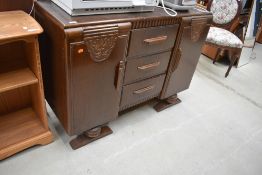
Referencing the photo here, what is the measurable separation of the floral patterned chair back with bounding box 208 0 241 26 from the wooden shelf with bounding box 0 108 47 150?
6.96ft

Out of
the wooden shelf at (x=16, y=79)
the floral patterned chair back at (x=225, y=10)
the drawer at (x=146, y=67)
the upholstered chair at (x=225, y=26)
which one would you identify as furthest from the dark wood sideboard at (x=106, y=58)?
the floral patterned chair back at (x=225, y=10)

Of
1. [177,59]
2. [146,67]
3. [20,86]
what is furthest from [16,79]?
[177,59]

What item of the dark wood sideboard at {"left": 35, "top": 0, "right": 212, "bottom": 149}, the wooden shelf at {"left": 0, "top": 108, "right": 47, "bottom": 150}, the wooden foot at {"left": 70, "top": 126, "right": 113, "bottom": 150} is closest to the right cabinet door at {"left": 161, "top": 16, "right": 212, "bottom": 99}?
the dark wood sideboard at {"left": 35, "top": 0, "right": 212, "bottom": 149}

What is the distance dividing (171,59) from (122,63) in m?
0.46

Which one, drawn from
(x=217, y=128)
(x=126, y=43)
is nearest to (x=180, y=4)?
(x=126, y=43)

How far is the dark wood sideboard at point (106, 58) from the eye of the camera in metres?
0.97

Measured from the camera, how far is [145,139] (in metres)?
1.48

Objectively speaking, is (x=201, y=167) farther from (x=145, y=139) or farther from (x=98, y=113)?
Answer: (x=98, y=113)

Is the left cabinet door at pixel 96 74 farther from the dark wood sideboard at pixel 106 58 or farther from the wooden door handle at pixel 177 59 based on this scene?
the wooden door handle at pixel 177 59

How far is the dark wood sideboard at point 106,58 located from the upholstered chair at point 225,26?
0.82 meters

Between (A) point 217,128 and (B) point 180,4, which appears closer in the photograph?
(B) point 180,4

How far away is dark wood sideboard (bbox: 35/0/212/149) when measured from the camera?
970 mm

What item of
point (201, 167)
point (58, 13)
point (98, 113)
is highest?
point (58, 13)

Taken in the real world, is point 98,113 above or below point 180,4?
below
